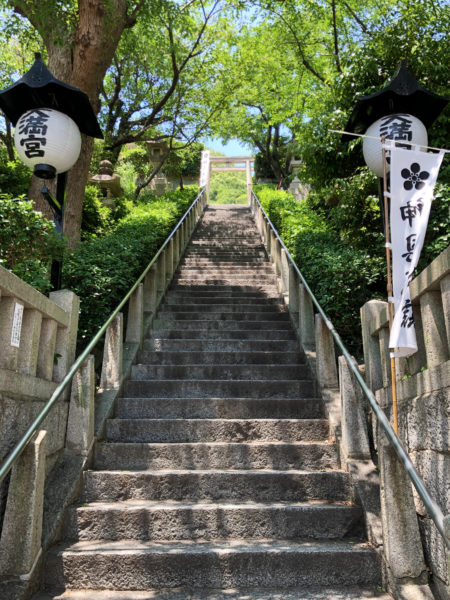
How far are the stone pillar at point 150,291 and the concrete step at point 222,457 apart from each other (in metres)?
3.30

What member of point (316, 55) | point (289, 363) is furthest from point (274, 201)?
point (289, 363)

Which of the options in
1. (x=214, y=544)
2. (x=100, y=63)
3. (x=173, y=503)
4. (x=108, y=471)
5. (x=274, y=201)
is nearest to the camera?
(x=214, y=544)

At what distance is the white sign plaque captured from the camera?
330 centimetres

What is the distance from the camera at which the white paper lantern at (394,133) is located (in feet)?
14.7

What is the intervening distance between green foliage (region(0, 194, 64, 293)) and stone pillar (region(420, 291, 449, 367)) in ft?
10.2

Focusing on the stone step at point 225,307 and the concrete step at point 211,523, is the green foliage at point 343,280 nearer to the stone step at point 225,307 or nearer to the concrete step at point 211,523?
the stone step at point 225,307

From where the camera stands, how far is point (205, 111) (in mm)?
16500

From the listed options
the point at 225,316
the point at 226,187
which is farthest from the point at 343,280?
the point at 226,187

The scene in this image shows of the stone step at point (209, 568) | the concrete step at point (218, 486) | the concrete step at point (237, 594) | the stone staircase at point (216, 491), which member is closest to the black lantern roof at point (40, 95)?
the stone staircase at point (216, 491)

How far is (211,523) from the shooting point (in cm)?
356

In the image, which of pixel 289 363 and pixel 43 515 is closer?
pixel 43 515

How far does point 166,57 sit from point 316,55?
16.2 feet

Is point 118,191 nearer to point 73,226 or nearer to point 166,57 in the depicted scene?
point 166,57

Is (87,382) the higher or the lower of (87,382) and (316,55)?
the lower
